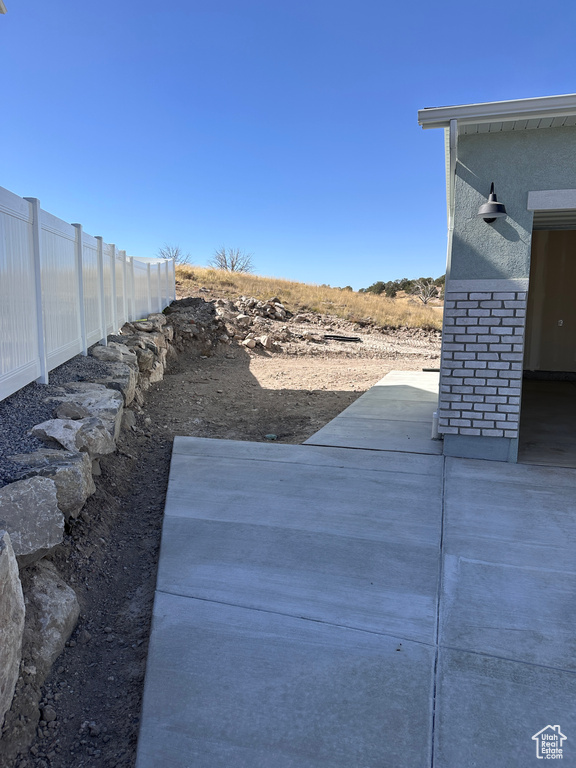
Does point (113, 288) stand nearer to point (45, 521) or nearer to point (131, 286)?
point (131, 286)

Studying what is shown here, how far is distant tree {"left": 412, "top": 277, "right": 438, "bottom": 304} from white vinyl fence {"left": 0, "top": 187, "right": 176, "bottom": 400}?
147ft

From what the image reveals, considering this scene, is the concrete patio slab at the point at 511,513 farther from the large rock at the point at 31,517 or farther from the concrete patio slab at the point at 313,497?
the large rock at the point at 31,517

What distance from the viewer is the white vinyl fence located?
527 cm

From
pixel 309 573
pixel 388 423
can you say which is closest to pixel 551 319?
pixel 388 423

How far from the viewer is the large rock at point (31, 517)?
10.3 ft

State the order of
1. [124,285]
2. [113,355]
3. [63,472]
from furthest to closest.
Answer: [124,285], [113,355], [63,472]

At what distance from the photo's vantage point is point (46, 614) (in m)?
3.09

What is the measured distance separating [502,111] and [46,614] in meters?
5.52

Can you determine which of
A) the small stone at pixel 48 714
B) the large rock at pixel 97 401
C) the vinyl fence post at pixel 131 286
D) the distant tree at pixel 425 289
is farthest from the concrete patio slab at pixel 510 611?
the distant tree at pixel 425 289

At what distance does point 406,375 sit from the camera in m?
12.3

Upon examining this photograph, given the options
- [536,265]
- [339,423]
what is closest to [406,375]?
[536,265]

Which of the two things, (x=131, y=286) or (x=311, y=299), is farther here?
(x=311, y=299)

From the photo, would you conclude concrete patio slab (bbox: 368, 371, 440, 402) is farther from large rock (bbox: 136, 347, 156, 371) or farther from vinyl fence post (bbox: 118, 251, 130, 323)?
vinyl fence post (bbox: 118, 251, 130, 323)

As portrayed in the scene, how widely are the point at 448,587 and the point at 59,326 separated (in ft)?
19.2
